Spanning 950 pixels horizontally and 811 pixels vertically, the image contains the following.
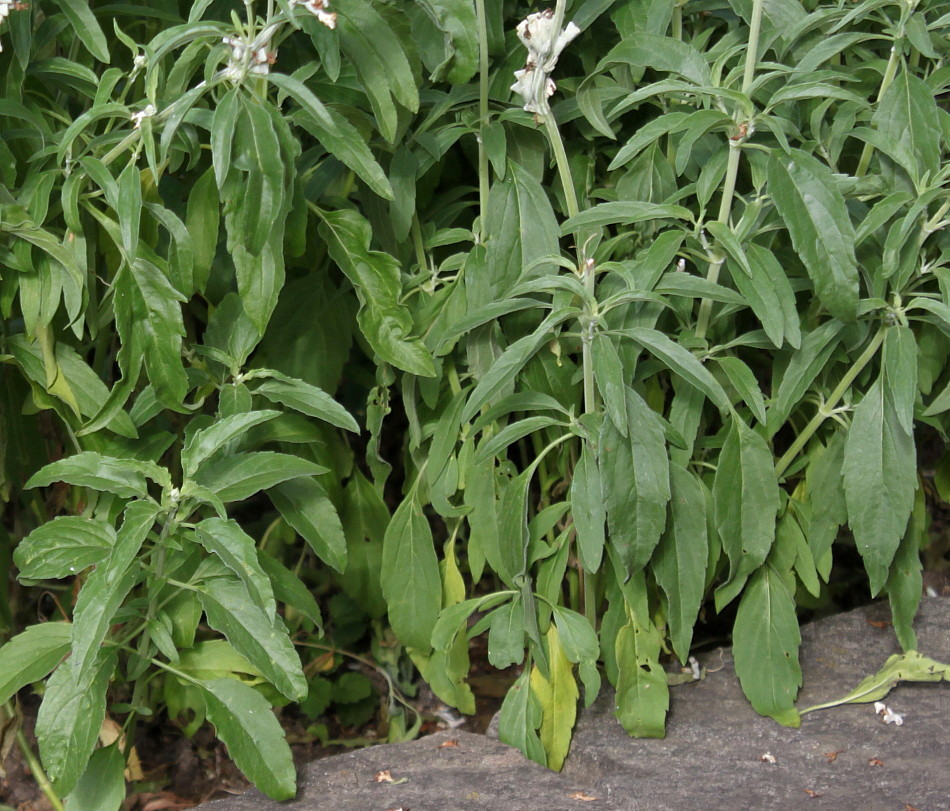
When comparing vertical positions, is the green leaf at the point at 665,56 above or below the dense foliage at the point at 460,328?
above

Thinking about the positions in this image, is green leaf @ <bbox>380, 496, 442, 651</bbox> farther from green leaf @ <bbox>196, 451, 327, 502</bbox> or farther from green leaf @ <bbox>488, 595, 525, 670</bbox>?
green leaf @ <bbox>196, 451, 327, 502</bbox>

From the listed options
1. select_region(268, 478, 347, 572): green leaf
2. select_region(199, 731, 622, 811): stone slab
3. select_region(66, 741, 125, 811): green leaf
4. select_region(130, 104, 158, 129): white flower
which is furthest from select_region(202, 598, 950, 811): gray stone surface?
select_region(130, 104, 158, 129): white flower

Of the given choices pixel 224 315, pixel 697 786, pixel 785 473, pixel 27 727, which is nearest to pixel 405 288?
pixel 224 315

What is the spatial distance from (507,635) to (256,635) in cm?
40

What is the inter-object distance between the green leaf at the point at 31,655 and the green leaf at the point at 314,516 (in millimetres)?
352

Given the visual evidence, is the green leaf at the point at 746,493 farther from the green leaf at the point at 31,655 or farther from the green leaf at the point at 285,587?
the green leaf at the point at 31,655

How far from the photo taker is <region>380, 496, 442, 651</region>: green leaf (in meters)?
1.73

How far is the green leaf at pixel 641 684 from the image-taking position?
5.46 ft

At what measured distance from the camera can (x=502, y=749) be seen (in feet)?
5.56

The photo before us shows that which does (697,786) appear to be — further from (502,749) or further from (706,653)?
(706,653)

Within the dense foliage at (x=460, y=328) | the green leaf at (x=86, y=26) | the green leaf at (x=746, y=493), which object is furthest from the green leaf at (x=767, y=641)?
the green leaf at (x=86, y=26)

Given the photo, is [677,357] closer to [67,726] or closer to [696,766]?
[696,766]

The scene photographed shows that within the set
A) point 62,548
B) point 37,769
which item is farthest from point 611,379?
point 37,769

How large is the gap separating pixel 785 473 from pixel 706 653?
436mm
